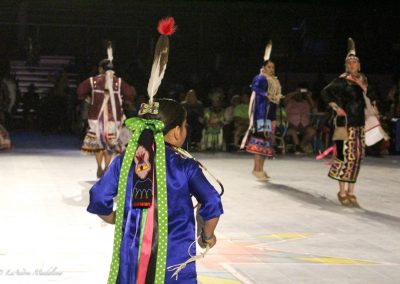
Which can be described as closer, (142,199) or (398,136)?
(142,199)

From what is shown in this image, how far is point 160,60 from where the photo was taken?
412cm

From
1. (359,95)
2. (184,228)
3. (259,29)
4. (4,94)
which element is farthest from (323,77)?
(184,228)

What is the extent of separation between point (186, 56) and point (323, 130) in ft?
27.4

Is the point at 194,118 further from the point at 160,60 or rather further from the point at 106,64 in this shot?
the point at 160,60

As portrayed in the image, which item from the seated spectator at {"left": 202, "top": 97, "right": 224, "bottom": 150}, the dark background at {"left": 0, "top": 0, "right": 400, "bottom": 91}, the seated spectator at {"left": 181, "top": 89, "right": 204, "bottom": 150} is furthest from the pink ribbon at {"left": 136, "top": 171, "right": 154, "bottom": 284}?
the dark background at {"left": 0, "top": 0, "right": 400, "bottom": 91}

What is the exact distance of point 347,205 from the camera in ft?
32.4

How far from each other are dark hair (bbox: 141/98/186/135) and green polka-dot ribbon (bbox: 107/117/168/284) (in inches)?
2.5

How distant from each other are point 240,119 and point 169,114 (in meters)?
13.8

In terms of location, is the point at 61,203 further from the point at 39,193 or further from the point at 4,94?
the point at 4,94

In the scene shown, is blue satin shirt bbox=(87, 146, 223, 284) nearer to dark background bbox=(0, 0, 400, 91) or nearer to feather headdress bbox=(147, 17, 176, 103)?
feather headdress bbox=(147, 17, 176, 103)

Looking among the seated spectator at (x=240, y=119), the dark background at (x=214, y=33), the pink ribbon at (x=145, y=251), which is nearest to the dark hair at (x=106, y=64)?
the seated spectator at (x=240, y=119)

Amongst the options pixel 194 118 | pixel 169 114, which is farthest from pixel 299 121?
pixel 169 114

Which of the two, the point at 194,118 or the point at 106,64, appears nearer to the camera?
the point at 106,64

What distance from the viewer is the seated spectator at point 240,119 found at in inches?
688
